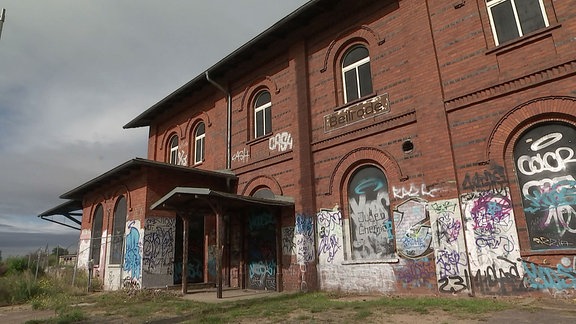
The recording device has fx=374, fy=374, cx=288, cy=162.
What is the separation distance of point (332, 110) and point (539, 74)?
5267mm

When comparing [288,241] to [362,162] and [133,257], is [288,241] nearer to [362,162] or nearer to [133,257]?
[362,162]

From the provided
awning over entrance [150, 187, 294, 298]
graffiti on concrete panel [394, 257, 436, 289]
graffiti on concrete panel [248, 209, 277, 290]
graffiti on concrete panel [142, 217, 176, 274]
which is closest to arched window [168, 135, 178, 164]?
graffiti on concrete panel [142, 217, 176, 274]

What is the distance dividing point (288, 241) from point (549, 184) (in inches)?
269

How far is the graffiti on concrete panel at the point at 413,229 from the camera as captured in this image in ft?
28.4

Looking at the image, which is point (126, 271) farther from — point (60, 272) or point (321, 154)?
point (321, 154)

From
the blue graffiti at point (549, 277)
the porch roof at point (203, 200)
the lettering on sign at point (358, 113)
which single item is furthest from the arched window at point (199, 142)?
the blue graffiti at point (549, 277)

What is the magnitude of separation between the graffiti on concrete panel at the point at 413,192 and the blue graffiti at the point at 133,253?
872 cm

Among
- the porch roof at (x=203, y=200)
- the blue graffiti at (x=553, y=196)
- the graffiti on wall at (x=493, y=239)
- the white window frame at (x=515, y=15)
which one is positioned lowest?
the graffiti on wall at (x=493, y=239)

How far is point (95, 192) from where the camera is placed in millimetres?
17500

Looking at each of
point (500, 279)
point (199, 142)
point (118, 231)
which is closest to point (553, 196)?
point (500, 279)

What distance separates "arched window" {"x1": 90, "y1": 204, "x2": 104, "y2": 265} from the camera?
16812 millimetres

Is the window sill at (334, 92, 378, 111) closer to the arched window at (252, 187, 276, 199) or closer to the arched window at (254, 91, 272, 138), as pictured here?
the arched window at (254, 91, 272, 138)

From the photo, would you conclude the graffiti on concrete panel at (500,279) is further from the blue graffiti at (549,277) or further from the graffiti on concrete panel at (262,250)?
the graffiti on concrete panel at (262,250)

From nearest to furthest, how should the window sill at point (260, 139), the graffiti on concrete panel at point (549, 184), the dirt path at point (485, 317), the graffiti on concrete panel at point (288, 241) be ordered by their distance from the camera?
the dirt path at point (485, 317), the graffiti on concrete panel at point (549, 184), the graffiti on concrete panel at point (288, 241), the window sill at point (260, 139)
